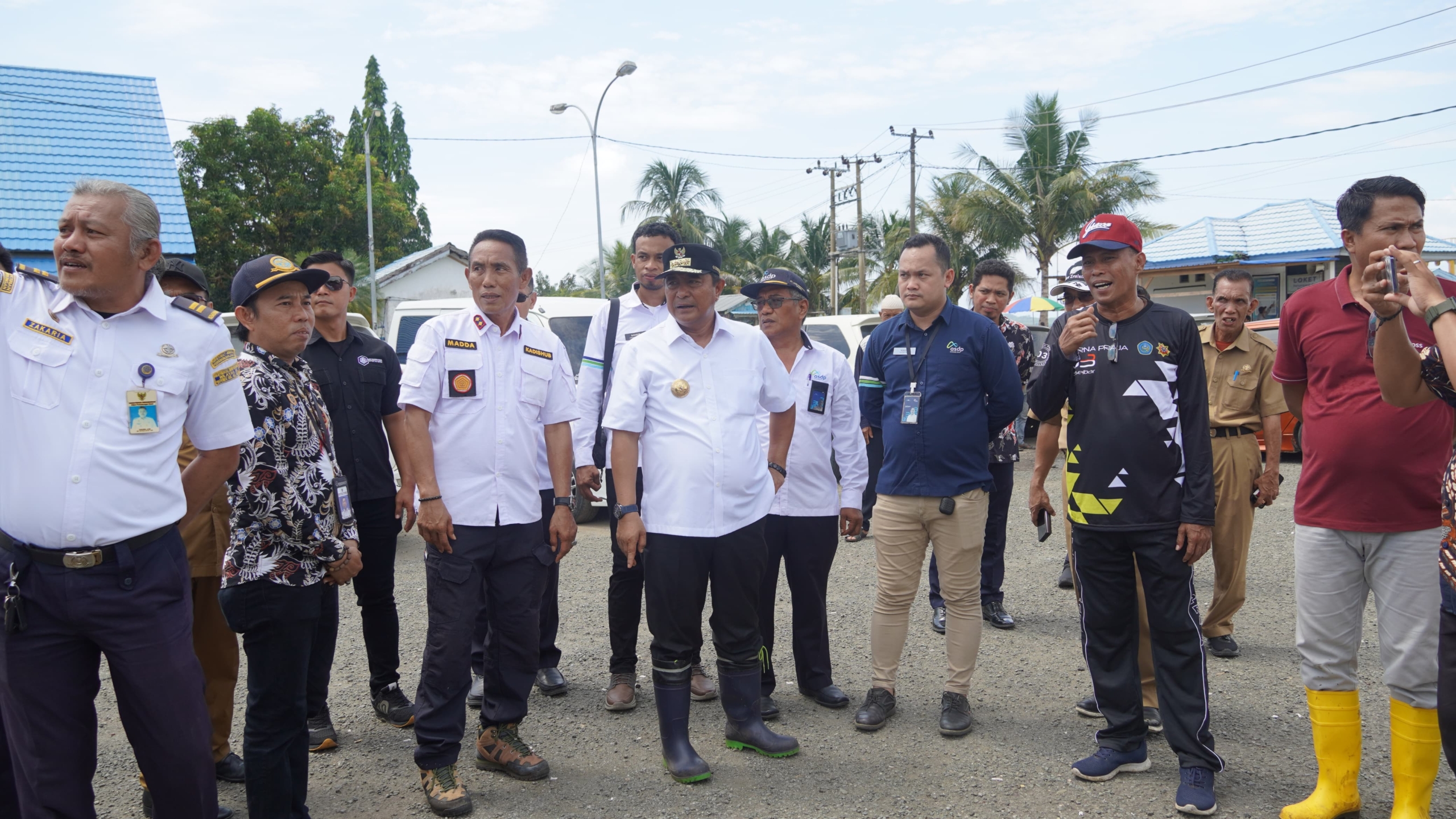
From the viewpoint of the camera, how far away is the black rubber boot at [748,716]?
4.13 m

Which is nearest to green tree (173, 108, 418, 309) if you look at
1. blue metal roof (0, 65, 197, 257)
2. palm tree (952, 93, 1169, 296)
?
blue metal roof (0, 65, 197, 257)

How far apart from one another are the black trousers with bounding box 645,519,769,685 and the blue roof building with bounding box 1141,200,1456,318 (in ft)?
61.1

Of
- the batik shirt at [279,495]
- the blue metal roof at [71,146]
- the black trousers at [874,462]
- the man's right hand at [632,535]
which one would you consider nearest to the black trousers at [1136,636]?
the black trousers at [874,462]

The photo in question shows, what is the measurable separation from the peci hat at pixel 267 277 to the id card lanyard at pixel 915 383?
2.56m

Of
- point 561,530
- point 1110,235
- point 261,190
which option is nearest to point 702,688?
point 561,530

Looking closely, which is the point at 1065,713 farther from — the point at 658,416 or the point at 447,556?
the point at 447,556

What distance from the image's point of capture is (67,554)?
8.30ft

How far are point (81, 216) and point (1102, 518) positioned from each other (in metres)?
3.56

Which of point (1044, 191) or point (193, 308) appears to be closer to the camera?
point (193, 308)

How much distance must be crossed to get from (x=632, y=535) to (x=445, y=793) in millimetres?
1175

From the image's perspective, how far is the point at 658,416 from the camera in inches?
158

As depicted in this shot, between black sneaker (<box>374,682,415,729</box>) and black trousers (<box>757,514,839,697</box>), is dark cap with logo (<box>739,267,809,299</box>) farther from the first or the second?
black sneaker (<box>374,682,415,729</box>)

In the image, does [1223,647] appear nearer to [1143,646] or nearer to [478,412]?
[1143,646]

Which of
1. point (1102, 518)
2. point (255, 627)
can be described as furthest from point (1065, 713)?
point (255, 627)
